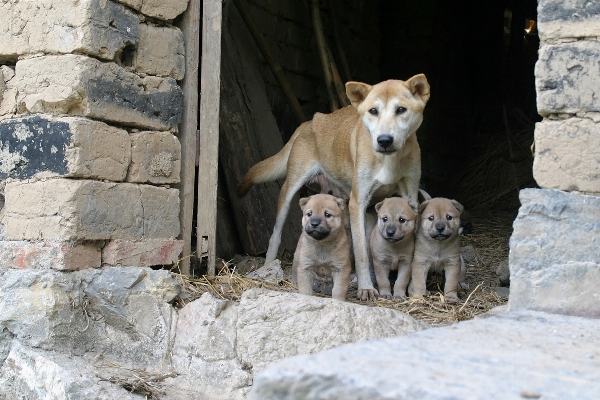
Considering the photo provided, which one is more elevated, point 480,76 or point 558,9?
point 480,76

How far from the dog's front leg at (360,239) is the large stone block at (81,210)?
158 centimetres

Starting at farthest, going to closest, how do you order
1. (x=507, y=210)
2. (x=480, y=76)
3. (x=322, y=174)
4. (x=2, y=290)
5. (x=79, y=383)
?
(x=480, y=76) → (x=507, y=210) → (x=322, y=174) → (x=2, y=290) → (x=79, y=383)

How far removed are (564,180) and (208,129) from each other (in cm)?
277

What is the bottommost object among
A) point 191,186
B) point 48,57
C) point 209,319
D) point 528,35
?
point 209,319

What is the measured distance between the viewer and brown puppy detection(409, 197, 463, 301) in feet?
17.5

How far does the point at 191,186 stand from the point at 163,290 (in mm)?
884

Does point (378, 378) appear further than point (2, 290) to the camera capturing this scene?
No

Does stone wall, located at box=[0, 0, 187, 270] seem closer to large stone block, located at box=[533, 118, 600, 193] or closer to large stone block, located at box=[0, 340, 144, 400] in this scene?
large stone block, located at box=[0, 340, 144, 400]

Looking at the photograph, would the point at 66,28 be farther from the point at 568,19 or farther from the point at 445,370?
the point at 445,370

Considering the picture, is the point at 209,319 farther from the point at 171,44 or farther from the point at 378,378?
the point at 378,378

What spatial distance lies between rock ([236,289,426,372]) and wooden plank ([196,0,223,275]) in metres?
0.99

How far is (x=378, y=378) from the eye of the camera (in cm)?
183

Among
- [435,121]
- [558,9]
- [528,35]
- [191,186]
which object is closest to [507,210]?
[435,121]

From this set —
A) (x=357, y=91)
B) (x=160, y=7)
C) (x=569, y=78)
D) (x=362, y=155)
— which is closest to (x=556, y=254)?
(x=569, y=78)
